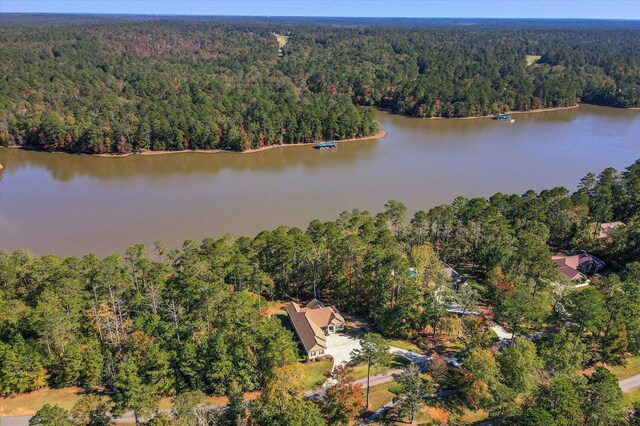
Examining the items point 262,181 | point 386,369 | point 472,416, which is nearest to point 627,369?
point 472,416

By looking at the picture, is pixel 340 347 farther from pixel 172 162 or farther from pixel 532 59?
pixel 532 59

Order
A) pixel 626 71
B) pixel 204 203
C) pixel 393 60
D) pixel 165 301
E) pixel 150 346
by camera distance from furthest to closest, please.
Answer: pixel 393 60 < pixel 626 71 < pixel 204 203 < pixel 165 301 < pixel 150 346

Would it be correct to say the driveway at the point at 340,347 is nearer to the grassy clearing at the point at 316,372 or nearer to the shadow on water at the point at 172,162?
the grassy clearing at the point at 316,372

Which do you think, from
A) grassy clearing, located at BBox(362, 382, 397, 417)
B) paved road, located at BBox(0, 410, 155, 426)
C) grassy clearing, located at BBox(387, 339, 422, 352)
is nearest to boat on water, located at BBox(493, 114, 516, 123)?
grassy clearing, located at BBox(387, 339, 422, 352)

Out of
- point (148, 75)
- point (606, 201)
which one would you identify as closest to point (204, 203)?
point (606, 201)

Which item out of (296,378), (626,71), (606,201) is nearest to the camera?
(296,378)

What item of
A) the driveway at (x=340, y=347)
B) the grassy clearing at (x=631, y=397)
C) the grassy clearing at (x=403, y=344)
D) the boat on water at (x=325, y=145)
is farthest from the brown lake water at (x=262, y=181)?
the grassy clearing at (x=631, y=397)

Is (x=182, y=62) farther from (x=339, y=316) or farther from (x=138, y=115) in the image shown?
(x=339, y=316)
